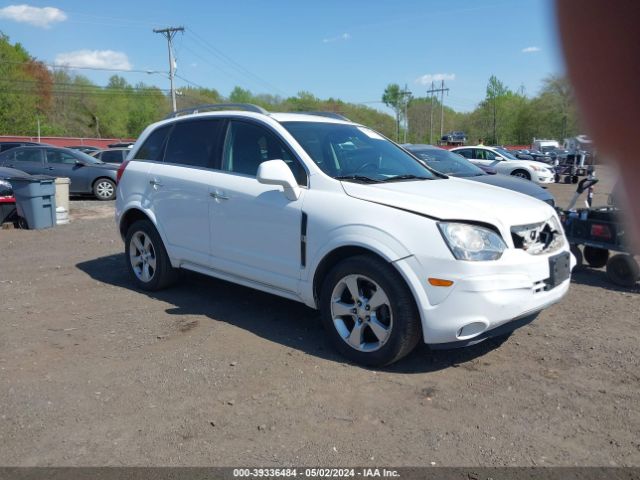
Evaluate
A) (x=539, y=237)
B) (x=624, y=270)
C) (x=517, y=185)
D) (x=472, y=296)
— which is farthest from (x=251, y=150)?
(x=517, y=185)

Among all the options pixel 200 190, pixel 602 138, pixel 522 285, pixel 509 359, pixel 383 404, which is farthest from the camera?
pixel 200 190

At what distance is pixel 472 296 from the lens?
3.58m

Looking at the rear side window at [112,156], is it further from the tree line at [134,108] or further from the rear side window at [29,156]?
the tree line at [134,108]

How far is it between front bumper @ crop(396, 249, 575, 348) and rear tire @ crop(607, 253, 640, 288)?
300 cm

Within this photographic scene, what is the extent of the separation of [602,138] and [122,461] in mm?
2830

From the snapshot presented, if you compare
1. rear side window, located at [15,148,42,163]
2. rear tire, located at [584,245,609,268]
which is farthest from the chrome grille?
rear side window, located at [15,148,42,163]

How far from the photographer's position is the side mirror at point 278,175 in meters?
4.27

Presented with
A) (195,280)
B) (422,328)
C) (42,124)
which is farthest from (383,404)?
(42,124)

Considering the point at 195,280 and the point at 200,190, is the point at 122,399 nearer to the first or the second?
the point at 200,190

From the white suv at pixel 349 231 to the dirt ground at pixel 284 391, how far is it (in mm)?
357

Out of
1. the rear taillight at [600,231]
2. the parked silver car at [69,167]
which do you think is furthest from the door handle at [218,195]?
the parked silver car at [69,167]

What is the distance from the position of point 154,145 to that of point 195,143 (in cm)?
73

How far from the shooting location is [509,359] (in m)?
4.13

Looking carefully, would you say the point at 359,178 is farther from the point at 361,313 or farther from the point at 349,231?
the point at 361,313
